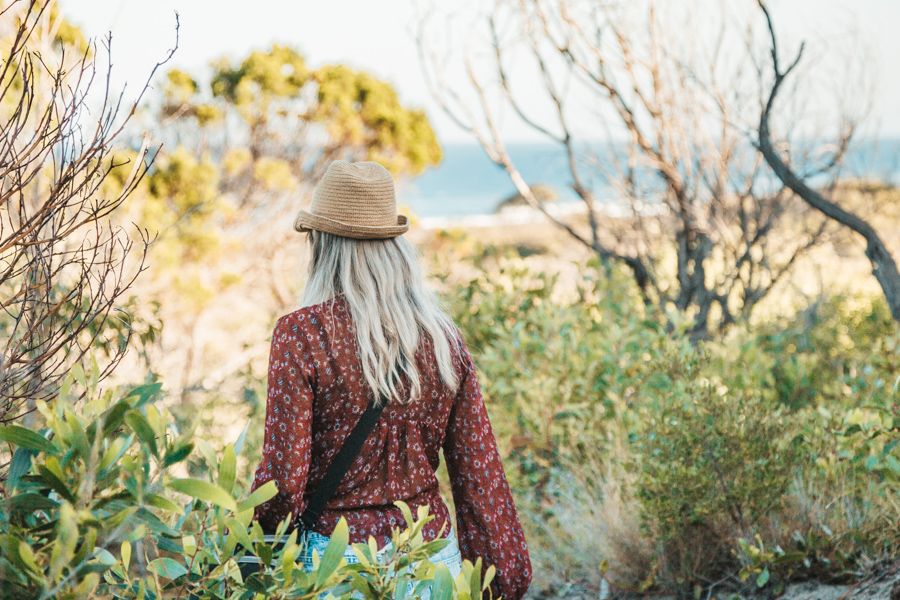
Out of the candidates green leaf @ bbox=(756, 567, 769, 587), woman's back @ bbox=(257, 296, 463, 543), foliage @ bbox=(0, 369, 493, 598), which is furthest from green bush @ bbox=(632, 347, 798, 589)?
foliage @ bbox=(0, 369, 493, 598)

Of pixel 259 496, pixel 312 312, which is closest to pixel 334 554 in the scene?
pixel 259 496

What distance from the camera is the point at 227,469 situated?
1.38 metres

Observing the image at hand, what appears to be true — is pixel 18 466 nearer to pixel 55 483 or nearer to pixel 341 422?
pixel 55 483

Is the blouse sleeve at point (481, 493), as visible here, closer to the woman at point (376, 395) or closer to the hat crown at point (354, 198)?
the woman at point (376, 395)

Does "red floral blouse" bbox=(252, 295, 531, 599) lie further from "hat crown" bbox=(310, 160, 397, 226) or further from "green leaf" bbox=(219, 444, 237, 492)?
"green leaf" bbox=(219, 444, 237, 492)

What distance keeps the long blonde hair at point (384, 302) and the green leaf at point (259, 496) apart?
72 cm

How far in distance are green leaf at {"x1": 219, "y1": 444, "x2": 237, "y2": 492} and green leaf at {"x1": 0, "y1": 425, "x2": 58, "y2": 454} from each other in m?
0.24

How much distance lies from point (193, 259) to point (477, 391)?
10.1 metres

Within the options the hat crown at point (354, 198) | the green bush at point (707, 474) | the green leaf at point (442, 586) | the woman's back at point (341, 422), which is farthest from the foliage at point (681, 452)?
the green leaf at point (442, 586)

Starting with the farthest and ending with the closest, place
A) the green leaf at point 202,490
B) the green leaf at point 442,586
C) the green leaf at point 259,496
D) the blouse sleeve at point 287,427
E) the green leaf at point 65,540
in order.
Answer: the blouse sleeve at point 287,427 → the green leaf at point 442,586 → the green leaf at point 259,496 → the green leaf at point 202,490 → the green leaf at point 65,540

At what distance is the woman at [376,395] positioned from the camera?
2.16 m

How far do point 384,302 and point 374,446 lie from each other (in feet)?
1.14

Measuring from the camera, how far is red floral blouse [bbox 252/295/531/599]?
214 cm

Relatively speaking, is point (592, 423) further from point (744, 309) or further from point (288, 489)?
point (288, 489)
